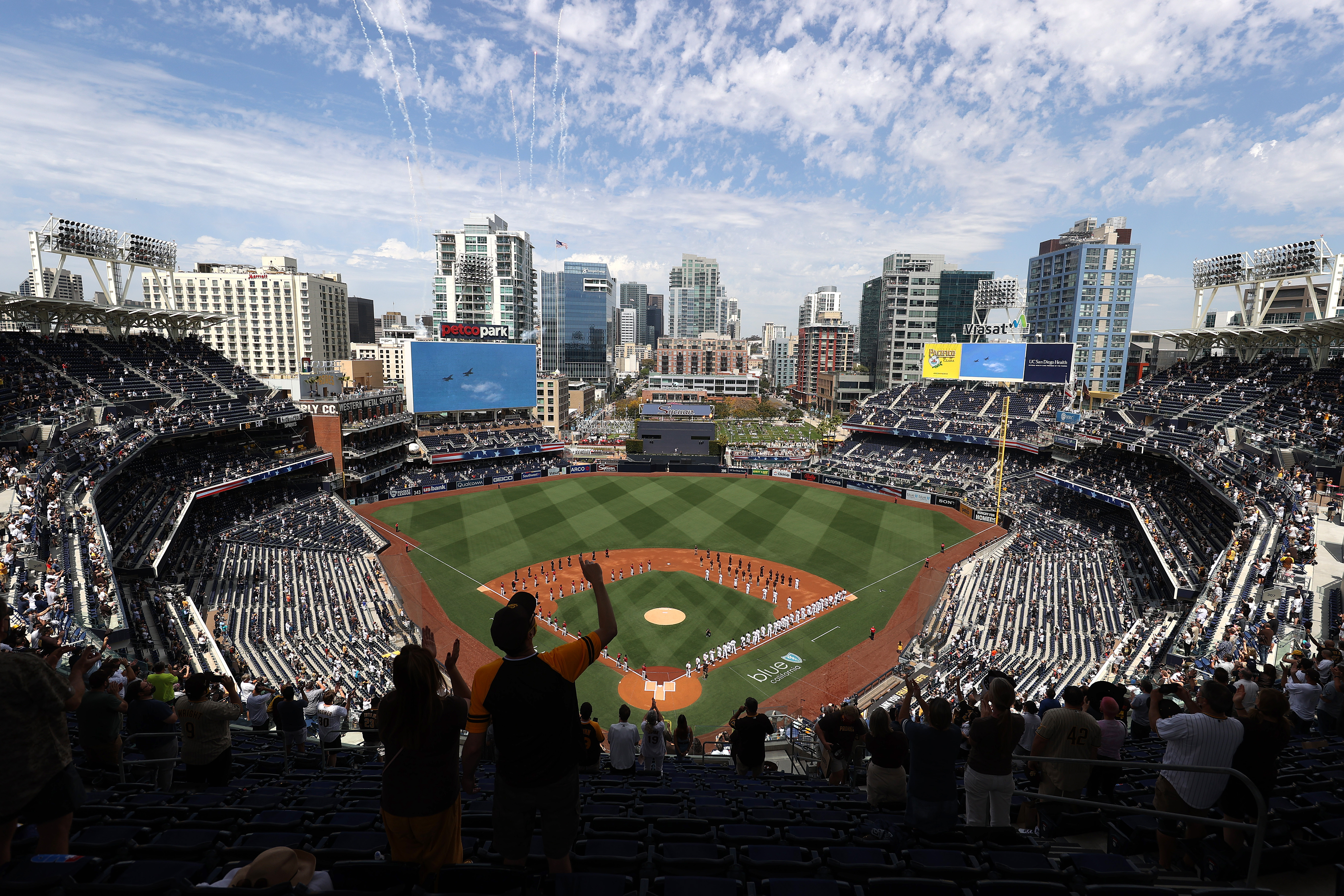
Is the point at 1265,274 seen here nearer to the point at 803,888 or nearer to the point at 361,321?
the point at 803,888

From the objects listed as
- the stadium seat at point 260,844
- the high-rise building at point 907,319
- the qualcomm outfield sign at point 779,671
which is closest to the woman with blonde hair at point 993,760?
the stadium seat at point 260,844

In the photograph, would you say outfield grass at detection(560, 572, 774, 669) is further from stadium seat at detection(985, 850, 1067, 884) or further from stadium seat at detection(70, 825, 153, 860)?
stadium seat at detection(70, 825, 153, 860)

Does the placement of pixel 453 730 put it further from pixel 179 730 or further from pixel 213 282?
pixel 213 282

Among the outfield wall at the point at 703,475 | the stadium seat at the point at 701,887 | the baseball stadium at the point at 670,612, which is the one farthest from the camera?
the outfield wall at the point at 703,475

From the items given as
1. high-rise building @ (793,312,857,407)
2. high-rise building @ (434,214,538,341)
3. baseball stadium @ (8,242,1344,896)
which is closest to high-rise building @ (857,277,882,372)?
high-rise building @ (793,312,857,407)

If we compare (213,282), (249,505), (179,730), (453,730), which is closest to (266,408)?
(249,505)

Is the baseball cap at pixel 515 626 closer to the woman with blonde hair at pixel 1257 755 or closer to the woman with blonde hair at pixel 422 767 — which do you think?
the woman with blonde hair at pixel 422 767

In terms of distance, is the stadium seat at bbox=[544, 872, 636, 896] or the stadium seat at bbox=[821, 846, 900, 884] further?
the stadium seat at bbox=[821, 846, 900, 884]
